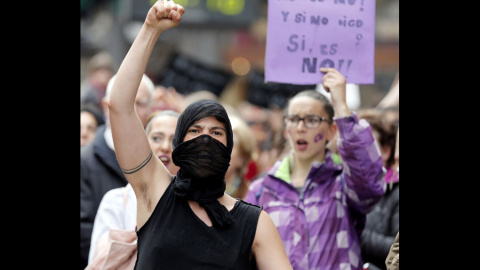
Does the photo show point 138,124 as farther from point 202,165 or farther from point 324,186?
point 324,186

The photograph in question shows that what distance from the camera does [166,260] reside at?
3318 millimetres

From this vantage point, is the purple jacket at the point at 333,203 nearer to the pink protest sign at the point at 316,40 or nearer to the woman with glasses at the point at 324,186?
the woman with glasses at the point at 324,186

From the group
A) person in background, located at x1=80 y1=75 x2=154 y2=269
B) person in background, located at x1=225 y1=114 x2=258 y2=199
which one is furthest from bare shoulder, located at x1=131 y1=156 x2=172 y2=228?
person in background, located at x1=225 y1=114 x2=258 y2=199

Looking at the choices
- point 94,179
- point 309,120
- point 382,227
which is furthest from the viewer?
point 94,179

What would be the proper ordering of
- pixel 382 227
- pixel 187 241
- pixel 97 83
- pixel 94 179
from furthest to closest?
pixel 97 83 → pixel 94 179 → pixel 382 227 → pixel 187 241

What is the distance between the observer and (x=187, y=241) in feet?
11.0

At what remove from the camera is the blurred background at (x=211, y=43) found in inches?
461

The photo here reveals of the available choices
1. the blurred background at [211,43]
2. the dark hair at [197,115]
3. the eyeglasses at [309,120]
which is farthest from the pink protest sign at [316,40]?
the blurred background at [211,43]

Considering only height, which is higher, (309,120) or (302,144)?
(309,120)

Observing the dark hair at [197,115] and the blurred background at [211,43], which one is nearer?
the dark hair at [197,115]

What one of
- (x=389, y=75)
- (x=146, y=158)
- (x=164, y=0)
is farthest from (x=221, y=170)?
(x=389, y=75)

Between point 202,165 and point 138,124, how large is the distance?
343 mm

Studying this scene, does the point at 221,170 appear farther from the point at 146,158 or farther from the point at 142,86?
the point at 142,86

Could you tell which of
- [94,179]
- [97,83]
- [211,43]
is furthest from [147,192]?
[211,43]
